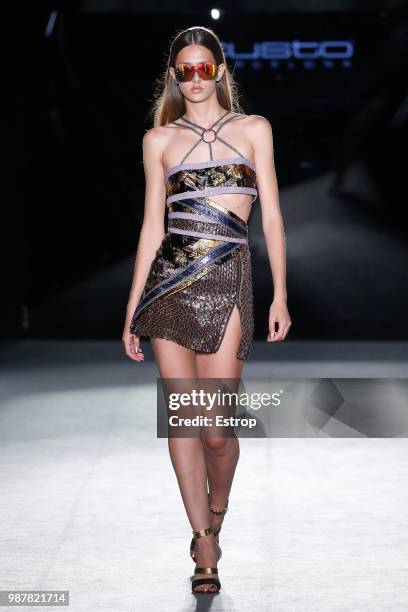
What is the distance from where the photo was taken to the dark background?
11055mm

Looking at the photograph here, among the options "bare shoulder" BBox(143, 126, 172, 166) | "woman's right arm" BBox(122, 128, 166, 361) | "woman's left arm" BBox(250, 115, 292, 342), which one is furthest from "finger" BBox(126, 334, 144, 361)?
"bare shoulder" BBox(143, 126, 172, 166)

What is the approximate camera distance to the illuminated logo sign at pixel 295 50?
1100cm

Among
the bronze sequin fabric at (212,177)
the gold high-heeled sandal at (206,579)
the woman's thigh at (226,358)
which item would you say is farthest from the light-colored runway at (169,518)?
the bronze sequin fabric at (212,177)

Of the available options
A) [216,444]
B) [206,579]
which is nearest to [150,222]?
[216,444]

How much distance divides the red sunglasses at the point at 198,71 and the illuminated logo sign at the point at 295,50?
7.70m


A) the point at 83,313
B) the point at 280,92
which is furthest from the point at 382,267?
the point at 83,313

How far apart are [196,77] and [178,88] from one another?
126 mm

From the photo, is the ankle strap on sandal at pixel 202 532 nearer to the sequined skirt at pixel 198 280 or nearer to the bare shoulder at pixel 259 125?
the sequined skirt at pixel 198 280

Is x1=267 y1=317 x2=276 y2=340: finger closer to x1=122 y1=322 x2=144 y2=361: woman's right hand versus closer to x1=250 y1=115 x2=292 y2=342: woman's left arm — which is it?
x1=250 y1=115 x2=292 y2=342: woman's left arm

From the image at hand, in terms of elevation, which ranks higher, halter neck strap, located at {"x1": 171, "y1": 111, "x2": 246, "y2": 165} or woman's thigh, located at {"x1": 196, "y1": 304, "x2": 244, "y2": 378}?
halter neck strap, located at {"x1": 171, "y1": 111, "x2": 246, "y2": 165}

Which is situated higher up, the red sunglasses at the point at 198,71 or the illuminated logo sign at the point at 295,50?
the illuminated logo sign at the point at 295,50

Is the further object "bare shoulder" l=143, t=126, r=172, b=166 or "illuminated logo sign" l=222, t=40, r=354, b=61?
"illuminated logo sign" l=222, t=40, r=354, b=61

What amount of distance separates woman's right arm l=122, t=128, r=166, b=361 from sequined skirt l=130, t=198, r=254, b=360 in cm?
7

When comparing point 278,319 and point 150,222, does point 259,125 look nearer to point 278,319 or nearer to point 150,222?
point 150,222
